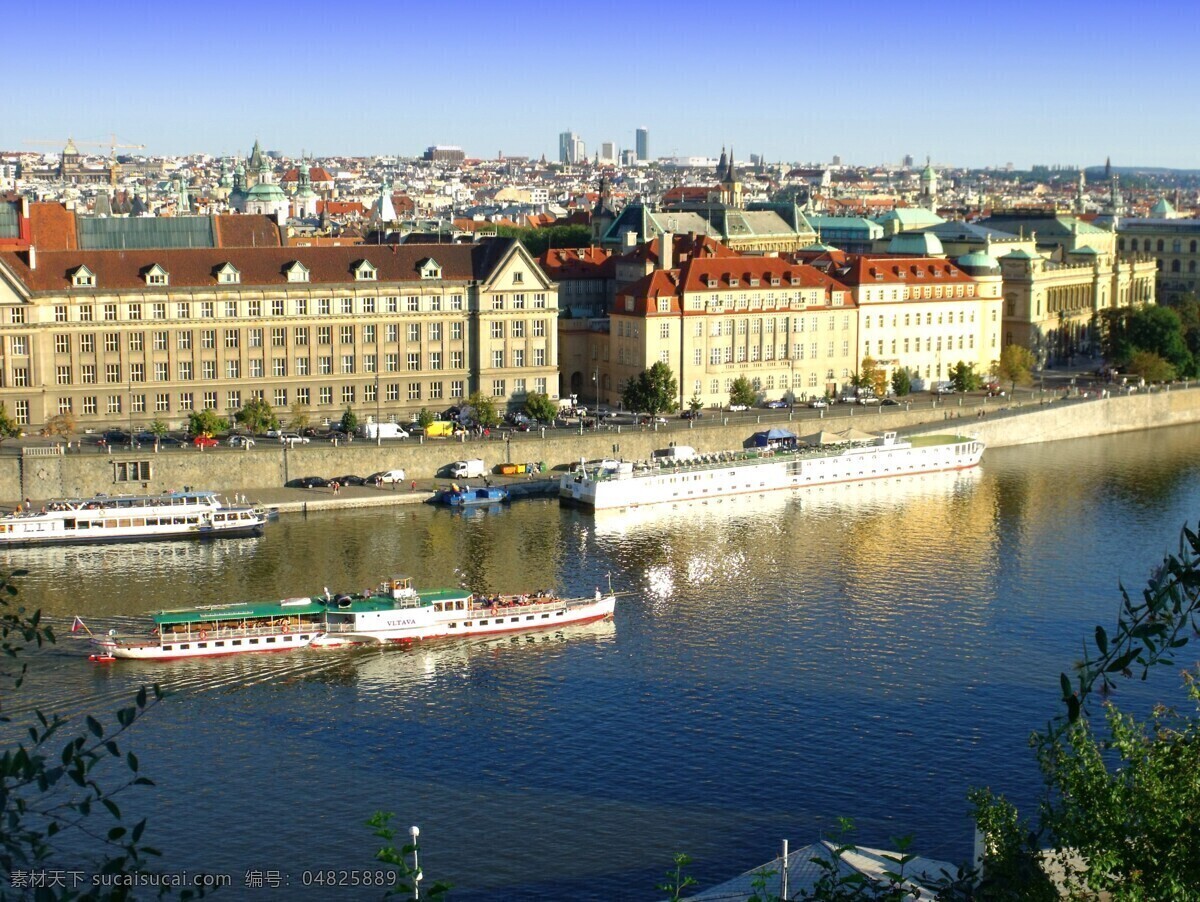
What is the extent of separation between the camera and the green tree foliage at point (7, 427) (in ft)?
167

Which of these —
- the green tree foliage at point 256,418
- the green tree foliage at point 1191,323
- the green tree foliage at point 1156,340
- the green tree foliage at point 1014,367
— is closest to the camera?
the green tree foliage at point 256,418

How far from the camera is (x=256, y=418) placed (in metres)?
54.1

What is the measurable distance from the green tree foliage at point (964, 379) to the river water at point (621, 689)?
690 inches

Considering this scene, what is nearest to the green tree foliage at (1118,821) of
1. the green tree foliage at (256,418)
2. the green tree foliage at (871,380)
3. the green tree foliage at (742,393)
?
the green tree foliage at (256,418)

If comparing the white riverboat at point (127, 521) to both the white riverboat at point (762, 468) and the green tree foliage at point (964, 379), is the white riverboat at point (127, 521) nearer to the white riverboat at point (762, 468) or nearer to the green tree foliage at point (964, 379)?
the white riverboat at point (762, 468)

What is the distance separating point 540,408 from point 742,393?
8151 mm

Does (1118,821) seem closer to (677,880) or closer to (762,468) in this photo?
(677,880)

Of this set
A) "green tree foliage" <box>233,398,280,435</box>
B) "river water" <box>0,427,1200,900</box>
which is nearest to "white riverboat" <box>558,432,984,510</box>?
"river water" <box>0,427,1200,900</box>

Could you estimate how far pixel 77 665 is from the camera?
3362 centimetres

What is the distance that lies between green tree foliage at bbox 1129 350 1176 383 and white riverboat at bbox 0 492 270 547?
39730 mm

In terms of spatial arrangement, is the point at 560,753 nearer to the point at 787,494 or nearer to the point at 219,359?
the point at 787,494

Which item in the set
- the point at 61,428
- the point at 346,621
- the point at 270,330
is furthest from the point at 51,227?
the point at 346,621

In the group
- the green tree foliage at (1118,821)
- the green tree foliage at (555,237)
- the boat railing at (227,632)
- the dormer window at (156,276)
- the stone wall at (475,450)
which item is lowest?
the boat railing at (227,632)

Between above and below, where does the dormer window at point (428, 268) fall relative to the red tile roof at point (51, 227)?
Answer: below
